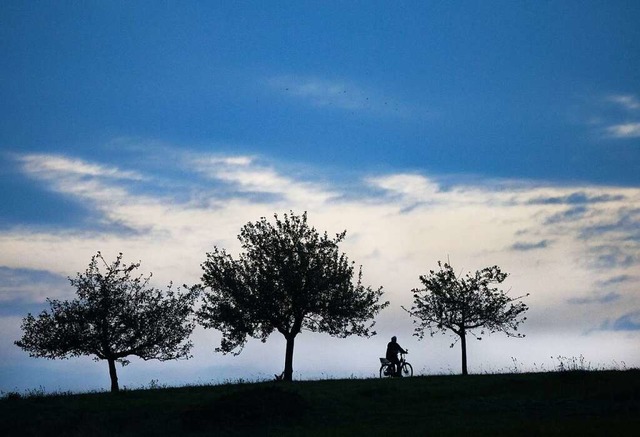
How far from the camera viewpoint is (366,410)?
3497 cm

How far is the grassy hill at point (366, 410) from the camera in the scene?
99.9 ft

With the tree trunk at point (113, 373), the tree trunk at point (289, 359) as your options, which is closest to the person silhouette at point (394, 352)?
the tree trunk at point (289, 359)

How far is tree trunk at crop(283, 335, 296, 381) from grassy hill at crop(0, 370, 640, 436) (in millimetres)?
15404

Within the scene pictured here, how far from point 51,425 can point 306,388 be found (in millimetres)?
12759

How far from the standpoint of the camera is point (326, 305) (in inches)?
2329

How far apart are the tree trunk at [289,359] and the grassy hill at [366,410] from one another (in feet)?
50.5

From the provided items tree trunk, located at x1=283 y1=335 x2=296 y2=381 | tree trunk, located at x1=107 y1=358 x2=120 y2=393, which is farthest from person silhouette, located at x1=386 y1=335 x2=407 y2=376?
tree trunk, located at x1=107 y1=358 x2=120 y2=393

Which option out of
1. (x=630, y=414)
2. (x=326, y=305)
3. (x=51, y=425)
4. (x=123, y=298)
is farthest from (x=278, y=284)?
(x=630, y=414)

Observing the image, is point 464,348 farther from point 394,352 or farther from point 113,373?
point 113,373

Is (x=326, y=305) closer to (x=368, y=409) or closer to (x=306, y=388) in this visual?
(x=306, y=388)

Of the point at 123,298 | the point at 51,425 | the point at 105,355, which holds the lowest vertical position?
the point at 51,425

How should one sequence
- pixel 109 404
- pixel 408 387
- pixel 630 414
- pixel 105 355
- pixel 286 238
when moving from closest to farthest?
pixel 630 414
pixel 109 404
pixel 408 387
pixel 105 355
pixel 286 238

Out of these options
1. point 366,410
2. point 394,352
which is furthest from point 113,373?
point 366,410

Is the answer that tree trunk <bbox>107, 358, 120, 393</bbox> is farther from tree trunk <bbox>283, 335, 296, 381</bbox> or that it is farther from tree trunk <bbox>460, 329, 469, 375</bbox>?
tree trunk <bbox>460, 329, 469, 375</bbox>
